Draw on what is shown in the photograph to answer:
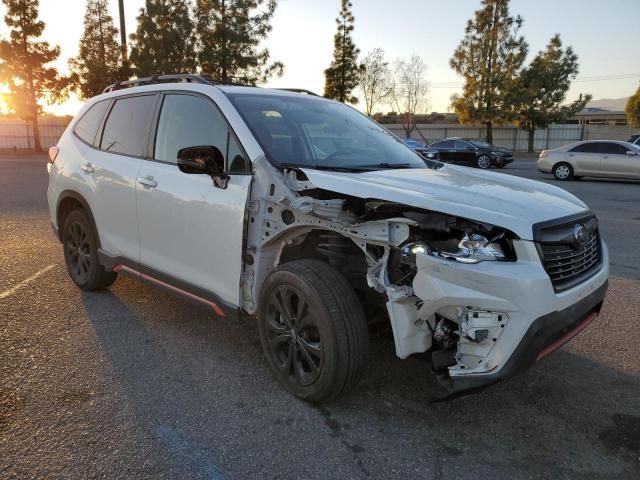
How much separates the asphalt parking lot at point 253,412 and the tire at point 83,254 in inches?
17.5

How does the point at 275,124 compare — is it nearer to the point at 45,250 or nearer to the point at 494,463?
the point at 494,463

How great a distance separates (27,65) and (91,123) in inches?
1203

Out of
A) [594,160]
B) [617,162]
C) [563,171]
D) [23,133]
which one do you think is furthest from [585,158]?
[23,133]

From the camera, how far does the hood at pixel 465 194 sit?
8.17ft

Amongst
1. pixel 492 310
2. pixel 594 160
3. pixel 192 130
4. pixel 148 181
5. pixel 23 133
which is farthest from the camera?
pixel 23 133

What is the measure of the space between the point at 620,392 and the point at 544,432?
79 centimetres

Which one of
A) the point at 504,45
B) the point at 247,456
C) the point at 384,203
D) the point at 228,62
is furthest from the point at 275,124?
the point at 504,45

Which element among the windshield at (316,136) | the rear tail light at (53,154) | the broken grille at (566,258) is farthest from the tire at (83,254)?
the broken grille at (566,258)

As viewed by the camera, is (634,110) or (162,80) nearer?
(162,80)

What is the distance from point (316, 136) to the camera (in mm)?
3738

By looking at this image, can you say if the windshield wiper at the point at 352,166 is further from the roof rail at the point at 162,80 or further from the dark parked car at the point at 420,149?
the roof rail at the point at 162,80

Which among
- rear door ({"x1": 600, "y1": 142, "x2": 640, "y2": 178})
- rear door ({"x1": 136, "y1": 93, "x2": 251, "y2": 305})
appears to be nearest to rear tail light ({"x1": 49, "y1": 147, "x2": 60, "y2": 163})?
rear door ({"x1": 136, "y1": 93, "x2": 251, "y2": 305})

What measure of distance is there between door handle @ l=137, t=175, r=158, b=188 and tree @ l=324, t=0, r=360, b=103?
31248 millimetres

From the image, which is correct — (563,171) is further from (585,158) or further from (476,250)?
(476,250)
